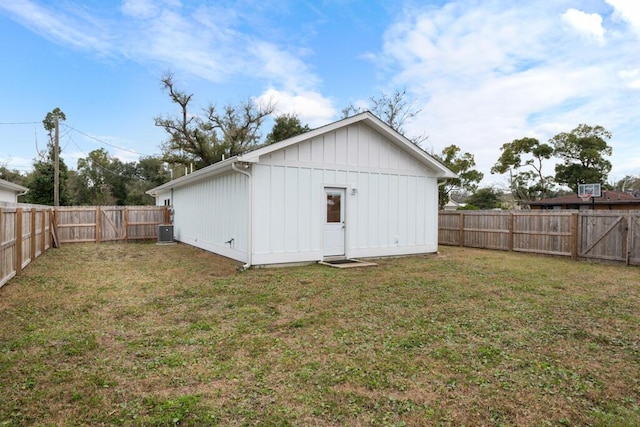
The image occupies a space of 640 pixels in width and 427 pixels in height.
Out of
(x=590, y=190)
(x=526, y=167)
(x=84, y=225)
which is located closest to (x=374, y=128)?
(x=84, y=225)

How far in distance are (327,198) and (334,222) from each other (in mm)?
701

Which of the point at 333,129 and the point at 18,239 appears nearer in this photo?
the point at 18,239

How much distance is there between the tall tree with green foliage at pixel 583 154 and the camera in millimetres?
29750

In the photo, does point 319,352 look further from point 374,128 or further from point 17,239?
point 374,128

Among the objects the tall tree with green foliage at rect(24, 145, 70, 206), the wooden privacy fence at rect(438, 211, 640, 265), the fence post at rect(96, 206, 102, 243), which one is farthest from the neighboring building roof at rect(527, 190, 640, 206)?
the tall tree with green foliage at rect(24, 145, 70, 206)

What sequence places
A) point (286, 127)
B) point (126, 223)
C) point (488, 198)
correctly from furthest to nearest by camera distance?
point (488, 198) < point (286, 127) < point (126, 223)

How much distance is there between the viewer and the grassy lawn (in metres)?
2.69

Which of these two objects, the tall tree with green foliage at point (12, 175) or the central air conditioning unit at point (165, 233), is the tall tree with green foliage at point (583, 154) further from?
the tall tree with green foliage at point (12, 175)

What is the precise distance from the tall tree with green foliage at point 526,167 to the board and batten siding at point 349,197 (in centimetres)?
2551

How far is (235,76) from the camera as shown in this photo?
62.3ft

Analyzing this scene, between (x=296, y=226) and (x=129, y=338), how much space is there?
5.62m

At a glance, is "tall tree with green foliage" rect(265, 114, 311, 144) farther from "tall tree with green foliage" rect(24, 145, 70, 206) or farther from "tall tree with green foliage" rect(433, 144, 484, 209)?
"tall tree with green foliage" rect(24, 145, 70, 206)

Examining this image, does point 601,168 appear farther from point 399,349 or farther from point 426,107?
point 399,349

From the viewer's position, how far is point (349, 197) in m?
10.3
